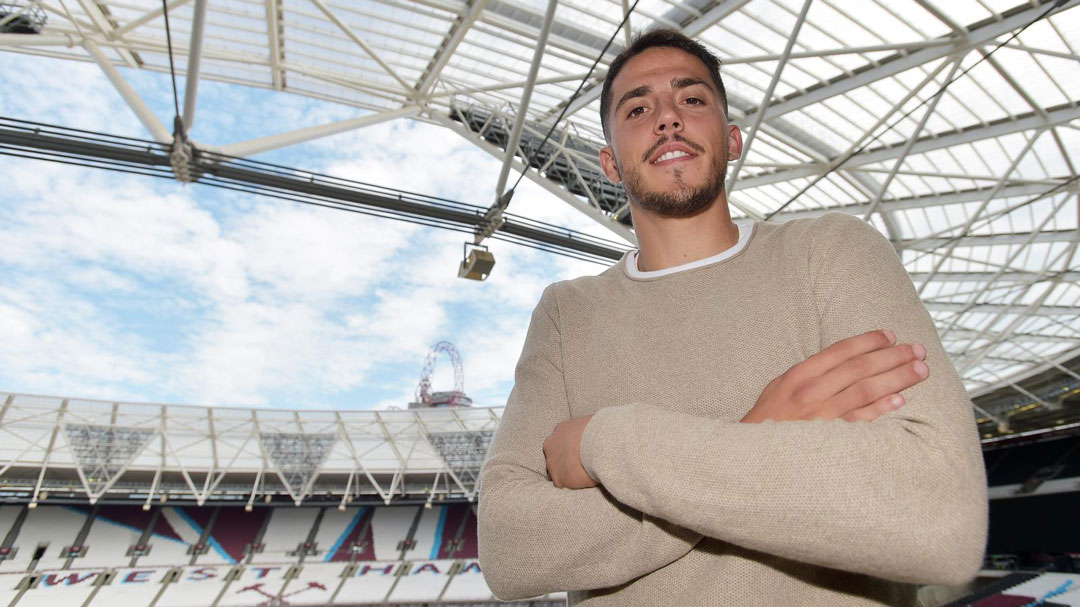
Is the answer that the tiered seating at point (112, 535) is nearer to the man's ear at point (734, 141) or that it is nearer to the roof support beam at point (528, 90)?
the roof support beam at point (528, 90)

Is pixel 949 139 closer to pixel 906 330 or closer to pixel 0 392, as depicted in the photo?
pixel 906 330

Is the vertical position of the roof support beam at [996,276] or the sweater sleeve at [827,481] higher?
the roof support beam at [996,276]

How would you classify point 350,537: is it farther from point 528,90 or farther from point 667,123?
point 667,123

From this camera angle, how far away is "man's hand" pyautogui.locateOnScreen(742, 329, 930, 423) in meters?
1.48

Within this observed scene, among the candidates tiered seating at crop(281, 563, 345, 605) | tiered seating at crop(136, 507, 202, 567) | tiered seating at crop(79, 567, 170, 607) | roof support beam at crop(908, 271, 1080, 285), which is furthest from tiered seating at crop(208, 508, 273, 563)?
roof support beam at crop(908, 271, 1080, 285)

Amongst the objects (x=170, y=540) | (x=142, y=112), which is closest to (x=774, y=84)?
(x=142, y=112)

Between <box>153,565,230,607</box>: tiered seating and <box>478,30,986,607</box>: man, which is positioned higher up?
<box>478,30,986,607</box>: man

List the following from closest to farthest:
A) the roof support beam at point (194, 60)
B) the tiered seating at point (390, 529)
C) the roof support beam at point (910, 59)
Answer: the roof support beam at point (194, 60) < the roof support beam at point (910, 59) < the tiered seating at point (390, 529)

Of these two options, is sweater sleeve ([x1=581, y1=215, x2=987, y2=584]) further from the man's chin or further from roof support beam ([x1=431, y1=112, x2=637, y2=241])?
roof support beam ([x1=431, y1=112, x2=637, y2=241])

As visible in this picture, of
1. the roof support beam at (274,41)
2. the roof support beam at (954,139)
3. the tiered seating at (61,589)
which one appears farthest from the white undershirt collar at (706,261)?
the tiered seating at (61,589)

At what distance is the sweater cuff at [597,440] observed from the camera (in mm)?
1440

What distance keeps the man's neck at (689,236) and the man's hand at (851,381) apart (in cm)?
68

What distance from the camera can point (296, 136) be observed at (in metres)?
12.8

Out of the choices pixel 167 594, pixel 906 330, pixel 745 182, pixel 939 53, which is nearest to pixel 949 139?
pixel 939 53
